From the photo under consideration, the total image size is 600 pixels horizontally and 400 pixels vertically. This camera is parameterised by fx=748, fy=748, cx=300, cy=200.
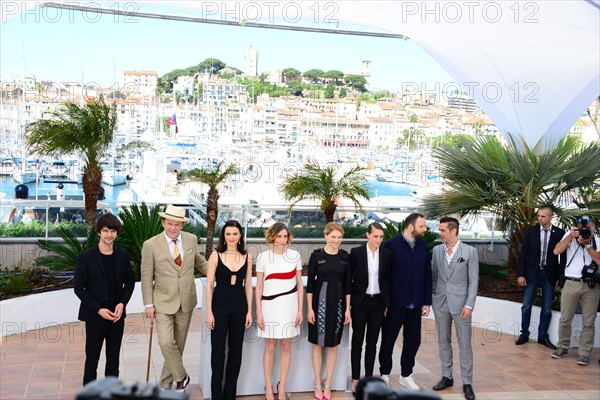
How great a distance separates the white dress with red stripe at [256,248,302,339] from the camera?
20.7ft

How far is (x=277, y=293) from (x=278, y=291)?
19mm

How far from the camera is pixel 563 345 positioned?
854 cm

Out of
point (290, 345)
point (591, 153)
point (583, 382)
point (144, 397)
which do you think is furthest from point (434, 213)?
point (144, 397)

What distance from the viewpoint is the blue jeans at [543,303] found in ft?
28.8

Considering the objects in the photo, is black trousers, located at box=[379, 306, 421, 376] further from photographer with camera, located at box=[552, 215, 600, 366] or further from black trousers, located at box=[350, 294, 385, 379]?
photographer with camera, located at box=[552, 215, 600, 366]

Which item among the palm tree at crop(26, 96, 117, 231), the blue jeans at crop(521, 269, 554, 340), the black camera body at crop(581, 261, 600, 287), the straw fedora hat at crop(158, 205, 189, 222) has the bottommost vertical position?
the blue jeans at crop(521, 269, 554, 340)

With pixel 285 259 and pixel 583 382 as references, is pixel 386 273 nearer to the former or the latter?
pixel 285 259

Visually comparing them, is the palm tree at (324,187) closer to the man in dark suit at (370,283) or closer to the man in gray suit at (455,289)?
the man in gray suit at (455,289)

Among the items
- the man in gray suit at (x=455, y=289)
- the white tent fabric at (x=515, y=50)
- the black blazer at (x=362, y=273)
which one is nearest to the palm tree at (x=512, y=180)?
the white tent fabric at (x=515, y=50)

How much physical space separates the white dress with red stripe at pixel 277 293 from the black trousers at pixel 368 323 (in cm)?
69

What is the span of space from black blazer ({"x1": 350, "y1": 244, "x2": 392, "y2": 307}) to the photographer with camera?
267cm

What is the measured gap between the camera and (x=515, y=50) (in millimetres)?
12719

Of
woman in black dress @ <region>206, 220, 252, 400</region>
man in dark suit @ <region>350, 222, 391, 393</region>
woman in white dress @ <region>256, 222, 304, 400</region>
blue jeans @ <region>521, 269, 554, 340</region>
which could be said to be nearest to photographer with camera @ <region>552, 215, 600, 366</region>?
blue jeans @ <region>521, 269, 554, 340</region>

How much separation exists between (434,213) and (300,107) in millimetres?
35582
